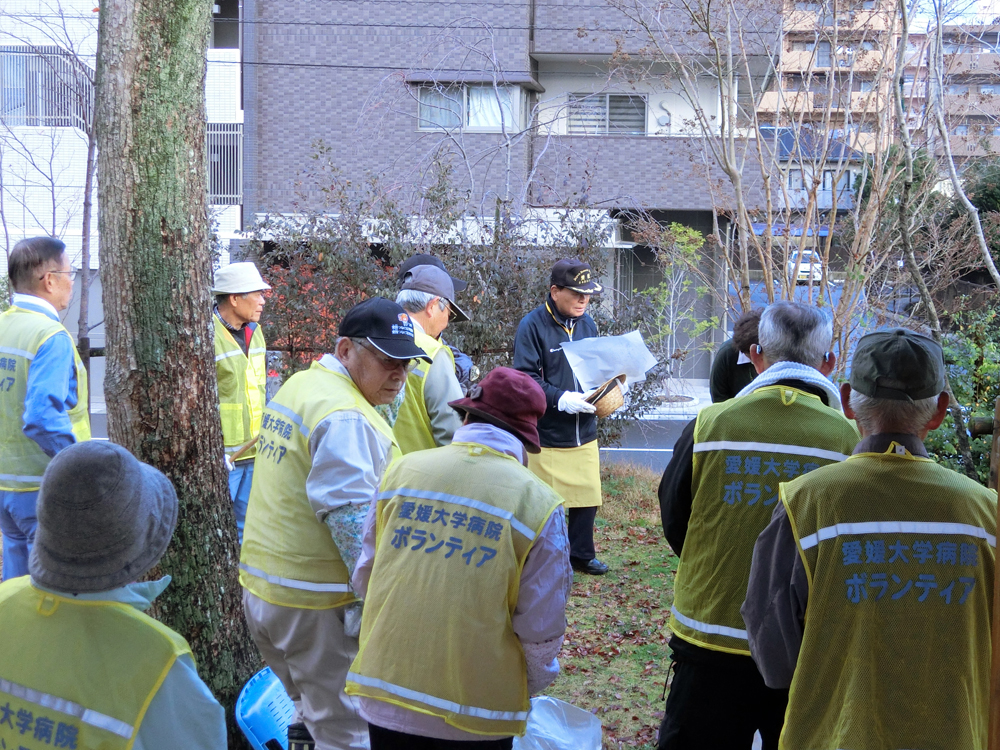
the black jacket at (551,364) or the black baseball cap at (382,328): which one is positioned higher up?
the black baseball cap at (382,328)

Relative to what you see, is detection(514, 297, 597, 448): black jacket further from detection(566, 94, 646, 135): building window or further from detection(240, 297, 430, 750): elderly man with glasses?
detection(566, 94, 646, 135): building window

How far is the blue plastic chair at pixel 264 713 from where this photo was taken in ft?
11.6

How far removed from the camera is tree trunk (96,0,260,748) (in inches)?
147

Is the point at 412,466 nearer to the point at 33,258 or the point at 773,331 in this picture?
the point at 773,331

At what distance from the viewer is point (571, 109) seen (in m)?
18.9

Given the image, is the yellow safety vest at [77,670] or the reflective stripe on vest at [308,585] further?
the reflective stripe on vest at [308,585]

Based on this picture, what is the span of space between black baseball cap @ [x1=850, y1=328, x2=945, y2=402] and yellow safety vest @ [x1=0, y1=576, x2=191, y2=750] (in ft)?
5.74

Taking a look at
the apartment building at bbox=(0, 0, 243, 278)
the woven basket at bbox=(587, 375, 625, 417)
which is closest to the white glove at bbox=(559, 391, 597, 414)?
the woven basket at bbox=(587, 375, 625, 417)

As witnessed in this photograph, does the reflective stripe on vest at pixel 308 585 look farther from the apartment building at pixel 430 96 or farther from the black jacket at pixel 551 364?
the apartment building at pixel 430 96

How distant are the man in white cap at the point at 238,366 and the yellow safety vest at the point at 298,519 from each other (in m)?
2.63

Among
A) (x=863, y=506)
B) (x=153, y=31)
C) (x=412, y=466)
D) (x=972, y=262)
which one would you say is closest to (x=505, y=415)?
(x=412, y=466)

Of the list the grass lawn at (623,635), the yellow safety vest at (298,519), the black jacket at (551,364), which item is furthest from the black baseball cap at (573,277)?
A: the yellow safety vest at (298,519)

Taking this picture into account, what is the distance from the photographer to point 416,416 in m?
4.14

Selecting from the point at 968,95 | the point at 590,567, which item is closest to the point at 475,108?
the point at 968,95
